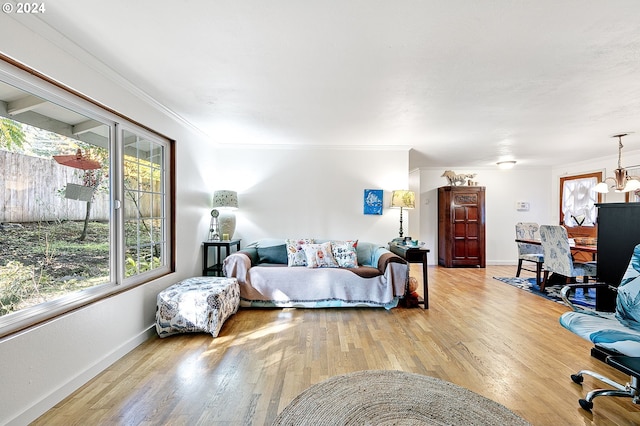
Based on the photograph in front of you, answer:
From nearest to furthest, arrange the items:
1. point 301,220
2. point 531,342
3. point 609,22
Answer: point 609,22, point 531,342, point 301,220

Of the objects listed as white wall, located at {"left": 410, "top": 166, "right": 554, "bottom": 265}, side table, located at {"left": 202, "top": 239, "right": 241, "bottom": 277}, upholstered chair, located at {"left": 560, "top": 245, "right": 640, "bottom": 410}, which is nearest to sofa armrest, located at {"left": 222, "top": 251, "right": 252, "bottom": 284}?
side table, located at {"left": 202, "top": 239, "right": 241, "bottom": 277}

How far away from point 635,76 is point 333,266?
10.8 ft

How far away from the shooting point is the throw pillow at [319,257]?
3.67m

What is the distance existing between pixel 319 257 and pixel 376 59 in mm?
2488

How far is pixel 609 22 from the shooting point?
5.08 ft

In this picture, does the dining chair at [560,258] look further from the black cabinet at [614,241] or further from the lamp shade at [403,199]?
the lamp shade at [403,199]

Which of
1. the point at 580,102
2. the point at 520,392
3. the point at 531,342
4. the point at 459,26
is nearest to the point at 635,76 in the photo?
the point at 580,102

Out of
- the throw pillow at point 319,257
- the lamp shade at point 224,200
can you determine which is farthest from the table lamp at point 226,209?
the throw pillow at point 319,257

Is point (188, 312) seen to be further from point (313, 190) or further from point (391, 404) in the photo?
point (313, 190)

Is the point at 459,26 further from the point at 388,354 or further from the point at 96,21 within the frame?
the point at 388,354

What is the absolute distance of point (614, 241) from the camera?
2.33m

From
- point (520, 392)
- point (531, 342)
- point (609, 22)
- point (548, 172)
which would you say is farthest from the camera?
point (548, 172)

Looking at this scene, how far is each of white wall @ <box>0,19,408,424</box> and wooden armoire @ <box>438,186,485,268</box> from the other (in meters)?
2.31

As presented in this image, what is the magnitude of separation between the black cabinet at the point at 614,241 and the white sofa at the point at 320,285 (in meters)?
1.76
